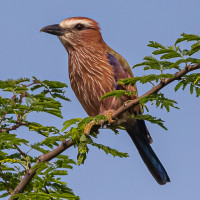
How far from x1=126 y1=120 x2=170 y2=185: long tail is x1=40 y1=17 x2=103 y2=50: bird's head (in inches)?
57.6

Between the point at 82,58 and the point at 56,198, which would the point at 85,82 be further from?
the point at 56,198

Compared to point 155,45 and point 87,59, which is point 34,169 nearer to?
point 155,45

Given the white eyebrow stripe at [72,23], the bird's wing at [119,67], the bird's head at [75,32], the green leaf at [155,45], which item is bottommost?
the green leaf at [155,45]

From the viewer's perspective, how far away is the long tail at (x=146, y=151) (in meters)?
6.01

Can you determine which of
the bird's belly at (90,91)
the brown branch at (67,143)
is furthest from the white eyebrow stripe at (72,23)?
the brown branch at (67,143)

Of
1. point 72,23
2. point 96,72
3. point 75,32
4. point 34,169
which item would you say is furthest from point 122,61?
point 34,169

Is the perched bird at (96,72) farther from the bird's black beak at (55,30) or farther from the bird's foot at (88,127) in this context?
the bird's foot at (88,127)

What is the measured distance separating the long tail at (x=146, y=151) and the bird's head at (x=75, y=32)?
1.46 m

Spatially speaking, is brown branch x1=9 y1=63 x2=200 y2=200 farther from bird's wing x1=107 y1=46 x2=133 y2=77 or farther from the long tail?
the long tail

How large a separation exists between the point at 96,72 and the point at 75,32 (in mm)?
977

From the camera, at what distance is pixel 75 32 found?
20.3 feet

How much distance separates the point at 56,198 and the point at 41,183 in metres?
0.31

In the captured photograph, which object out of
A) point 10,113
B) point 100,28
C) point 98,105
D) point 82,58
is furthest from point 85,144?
point 100,28

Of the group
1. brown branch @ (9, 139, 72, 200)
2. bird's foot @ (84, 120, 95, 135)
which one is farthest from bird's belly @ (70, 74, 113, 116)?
brown branch @ (9, 139, 72, 200)
